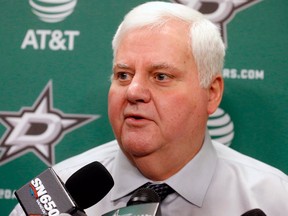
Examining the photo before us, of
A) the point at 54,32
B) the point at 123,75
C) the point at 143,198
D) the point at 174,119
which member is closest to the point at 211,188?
the point at 174,119

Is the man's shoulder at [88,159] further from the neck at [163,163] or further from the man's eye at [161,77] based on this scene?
the man's eye at [161,77]

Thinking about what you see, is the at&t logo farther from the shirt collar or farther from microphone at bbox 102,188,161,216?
microphone at bbox 102,188,161,216

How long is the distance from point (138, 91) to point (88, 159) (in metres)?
0.32

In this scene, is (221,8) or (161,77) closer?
(161,77)

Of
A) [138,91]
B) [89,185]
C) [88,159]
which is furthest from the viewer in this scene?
[88,159]

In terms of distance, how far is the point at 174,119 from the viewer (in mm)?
1089

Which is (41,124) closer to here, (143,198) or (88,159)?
(88,159)

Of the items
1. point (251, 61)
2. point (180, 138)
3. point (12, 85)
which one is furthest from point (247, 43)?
Answer: point (12, 85)

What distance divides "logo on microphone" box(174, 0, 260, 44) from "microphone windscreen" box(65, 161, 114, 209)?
0.57 m

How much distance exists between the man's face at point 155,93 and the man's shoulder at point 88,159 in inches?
7.3

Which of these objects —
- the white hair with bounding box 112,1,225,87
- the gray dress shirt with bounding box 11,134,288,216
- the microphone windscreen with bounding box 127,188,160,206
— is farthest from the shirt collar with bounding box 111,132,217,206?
the microphone windscreen with bounding box 127,188,160,206

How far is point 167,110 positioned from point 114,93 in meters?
0.12

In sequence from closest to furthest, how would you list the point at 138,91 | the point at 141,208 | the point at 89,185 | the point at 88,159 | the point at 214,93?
the point at 141,208, the point at 89,185, the point at 138,91, the point at 214,93, the point at 88,159

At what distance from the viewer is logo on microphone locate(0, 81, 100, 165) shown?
1408mm
